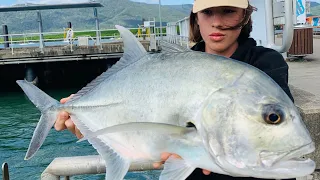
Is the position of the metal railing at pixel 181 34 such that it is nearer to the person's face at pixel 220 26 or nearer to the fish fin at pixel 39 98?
the fish fin at pixel 39 98

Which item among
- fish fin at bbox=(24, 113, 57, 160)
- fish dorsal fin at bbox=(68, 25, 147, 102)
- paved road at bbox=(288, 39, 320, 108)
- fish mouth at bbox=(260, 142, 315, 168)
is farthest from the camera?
paved road at bbox=(288, 39, 320, 108)

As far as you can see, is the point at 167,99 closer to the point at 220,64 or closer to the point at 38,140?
the point at 220,64

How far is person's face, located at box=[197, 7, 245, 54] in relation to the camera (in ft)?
7.55

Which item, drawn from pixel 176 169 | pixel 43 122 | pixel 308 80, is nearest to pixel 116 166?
pixel 176 169

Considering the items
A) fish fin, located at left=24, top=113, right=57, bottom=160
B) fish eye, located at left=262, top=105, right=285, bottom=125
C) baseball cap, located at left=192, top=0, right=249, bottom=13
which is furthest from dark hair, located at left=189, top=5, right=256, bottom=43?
fish fin, located at left=24, top=113, right=57, bottom=160

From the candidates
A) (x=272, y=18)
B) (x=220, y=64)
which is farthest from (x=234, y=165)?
(x=272, y=18)

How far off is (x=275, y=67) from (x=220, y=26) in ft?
1.26

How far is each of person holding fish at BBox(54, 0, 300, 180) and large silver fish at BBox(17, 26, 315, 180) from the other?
302 millimetres

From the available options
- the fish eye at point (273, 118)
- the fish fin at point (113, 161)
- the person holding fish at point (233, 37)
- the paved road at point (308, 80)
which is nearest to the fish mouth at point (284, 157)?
the fish eye at point (273, 118)

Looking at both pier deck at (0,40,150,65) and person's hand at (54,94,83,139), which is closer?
person's hand at (54,94,83,139)

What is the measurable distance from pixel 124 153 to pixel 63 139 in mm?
10677

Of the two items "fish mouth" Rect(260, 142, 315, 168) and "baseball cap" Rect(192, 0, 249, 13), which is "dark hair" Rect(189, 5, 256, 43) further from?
"fish mouth" Rect(260, 142, 315, 168)

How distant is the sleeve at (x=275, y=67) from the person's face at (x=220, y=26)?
22cm

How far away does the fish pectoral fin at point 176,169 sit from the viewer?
1838 mm
